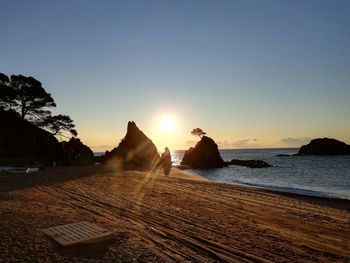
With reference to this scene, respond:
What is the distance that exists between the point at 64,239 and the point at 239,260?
13.9ft

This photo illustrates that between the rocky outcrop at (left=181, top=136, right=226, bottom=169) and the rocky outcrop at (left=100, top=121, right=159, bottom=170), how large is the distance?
27590mm

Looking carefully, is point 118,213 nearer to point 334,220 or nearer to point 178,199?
point 178,199

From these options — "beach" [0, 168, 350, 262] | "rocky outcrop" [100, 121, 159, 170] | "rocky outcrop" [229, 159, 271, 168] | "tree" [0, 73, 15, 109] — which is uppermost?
"tree" [0, 73, 15, 109]

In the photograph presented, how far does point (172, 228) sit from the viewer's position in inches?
390

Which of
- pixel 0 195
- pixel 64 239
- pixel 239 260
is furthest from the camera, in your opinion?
pixel 0 195

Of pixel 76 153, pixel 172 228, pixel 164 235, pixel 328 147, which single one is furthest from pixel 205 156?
pixel 328 147

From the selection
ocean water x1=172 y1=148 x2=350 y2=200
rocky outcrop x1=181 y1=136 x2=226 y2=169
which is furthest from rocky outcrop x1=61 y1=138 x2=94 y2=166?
rocky outcrop x1=181 y1=136 x2=226 y2=169

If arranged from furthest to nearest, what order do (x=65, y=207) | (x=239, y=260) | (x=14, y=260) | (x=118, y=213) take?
1. (x=65, y=207)
2. (x=118, y=213)
3. (x=239, y=260)
4. (x=14, y=260)

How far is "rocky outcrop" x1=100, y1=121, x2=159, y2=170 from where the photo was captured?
59.6m

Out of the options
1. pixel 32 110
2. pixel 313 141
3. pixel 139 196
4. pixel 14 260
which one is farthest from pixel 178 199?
pixel 313 141

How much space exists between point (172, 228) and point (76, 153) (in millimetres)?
47309

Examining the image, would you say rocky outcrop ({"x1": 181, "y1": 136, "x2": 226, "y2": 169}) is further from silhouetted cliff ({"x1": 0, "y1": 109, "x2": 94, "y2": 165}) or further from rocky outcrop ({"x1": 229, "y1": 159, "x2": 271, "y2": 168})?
silhouetted cliff ({"x1": 0, "y1": 109, "x2": 94, "y2": 165})

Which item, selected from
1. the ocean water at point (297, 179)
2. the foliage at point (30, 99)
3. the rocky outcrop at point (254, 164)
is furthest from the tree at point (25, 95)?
the rocky outcrop at point (254, 164)

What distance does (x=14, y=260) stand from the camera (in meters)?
6.65
